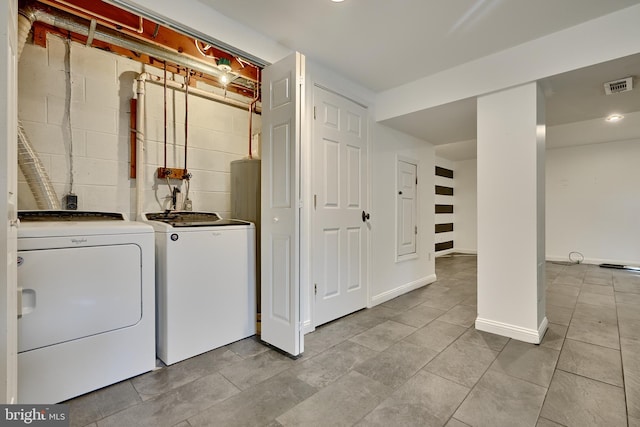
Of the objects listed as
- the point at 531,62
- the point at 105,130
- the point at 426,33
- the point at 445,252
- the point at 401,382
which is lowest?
the point at 401,382

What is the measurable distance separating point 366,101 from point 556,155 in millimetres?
5115

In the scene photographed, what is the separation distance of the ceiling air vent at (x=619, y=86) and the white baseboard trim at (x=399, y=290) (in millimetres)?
2707

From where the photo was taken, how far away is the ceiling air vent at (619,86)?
87.4 inches

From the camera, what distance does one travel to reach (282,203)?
6.99 ft

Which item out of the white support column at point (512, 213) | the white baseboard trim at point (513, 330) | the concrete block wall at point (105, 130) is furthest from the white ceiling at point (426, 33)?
the white baseboard trim at point (513, 330)

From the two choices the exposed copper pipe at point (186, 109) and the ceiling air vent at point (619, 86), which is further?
the exposed copper pipe at point (186, 109)

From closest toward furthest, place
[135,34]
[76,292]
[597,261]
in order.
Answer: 1. [76,292]
2. [135,34]
3. [597,261]

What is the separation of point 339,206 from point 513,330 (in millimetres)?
1818

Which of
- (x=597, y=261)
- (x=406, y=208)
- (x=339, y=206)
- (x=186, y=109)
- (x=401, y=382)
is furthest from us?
(x=597, y=261)

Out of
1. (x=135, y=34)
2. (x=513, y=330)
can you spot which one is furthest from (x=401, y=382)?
(x=135, y=34)

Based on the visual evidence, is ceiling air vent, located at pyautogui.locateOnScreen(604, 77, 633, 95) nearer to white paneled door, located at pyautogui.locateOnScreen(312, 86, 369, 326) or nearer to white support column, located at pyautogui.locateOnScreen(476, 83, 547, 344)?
white support column, located at pyautogui.locateOnScreen(476, 83, 547, 344)

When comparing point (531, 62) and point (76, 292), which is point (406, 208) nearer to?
point (531, 62)

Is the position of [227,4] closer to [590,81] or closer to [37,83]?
[37,83]
